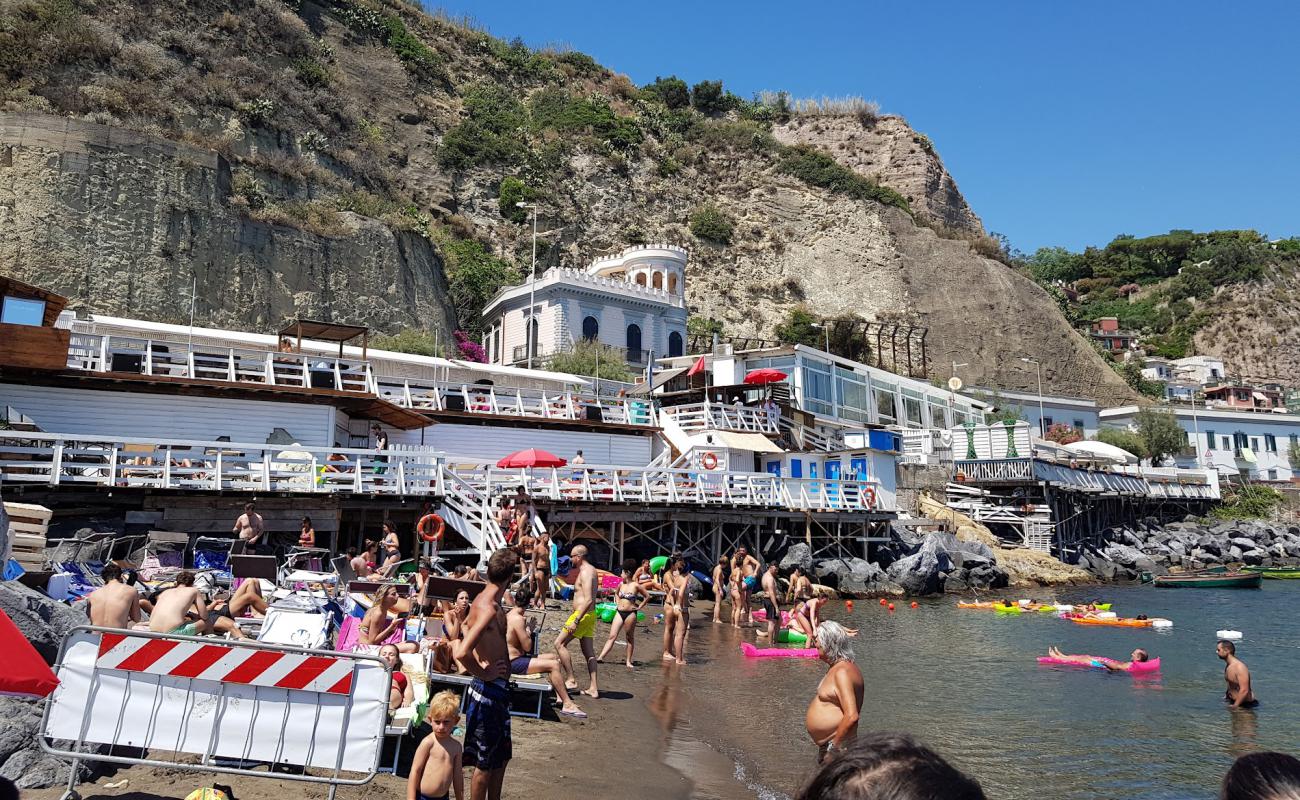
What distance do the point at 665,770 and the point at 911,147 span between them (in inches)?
3554

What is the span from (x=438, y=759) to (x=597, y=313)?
4389cm

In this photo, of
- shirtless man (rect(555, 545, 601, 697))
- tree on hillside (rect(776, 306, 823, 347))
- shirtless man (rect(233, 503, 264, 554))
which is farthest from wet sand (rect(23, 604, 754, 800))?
tree on hillside (rect(776, 306, 823, 347))

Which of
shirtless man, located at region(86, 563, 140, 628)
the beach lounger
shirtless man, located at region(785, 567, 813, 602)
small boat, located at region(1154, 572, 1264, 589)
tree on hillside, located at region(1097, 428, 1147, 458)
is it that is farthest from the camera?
tree on hillside, located at region(1097, 428, 1147, 458)

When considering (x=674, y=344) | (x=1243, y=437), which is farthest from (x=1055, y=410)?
(x=674, y=344)

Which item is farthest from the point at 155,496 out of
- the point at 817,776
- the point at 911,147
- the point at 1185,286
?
the point at 1185,286

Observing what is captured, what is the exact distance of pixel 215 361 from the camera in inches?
906

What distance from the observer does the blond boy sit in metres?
6.10

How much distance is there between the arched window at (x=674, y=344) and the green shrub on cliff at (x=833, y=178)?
3508 cm

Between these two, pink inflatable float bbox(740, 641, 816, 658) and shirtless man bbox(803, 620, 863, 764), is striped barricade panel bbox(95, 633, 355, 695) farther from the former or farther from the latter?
pink inflatable float bbox(740, 641, 816, 658)

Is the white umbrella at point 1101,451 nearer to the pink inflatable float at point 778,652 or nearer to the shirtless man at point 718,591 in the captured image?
the shirtless man at point 718,591

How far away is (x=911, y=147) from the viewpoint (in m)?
90.1

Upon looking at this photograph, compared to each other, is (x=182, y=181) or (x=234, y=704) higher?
(x=182, y=181)

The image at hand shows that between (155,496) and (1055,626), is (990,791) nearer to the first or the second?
(1055,626)

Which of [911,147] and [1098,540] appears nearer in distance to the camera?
[1098,540]
